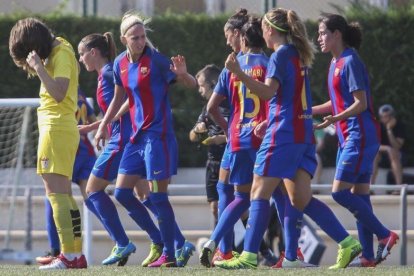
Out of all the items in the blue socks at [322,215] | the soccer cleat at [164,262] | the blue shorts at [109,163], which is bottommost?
the soccer cleat at [164,262]

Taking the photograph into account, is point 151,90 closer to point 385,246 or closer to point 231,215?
point 231,215

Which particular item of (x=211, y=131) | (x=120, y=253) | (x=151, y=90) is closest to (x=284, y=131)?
(x=151, y=90)

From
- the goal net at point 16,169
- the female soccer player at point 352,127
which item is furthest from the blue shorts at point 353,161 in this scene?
the goal net at point 16,169

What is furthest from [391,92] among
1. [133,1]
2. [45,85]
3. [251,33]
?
[45,85]

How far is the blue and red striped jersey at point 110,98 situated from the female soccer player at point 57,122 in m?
1.16

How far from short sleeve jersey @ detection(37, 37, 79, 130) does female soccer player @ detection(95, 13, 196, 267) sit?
0.77 m

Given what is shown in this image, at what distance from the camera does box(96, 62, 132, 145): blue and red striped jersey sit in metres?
9.96

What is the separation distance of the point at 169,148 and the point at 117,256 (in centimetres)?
111

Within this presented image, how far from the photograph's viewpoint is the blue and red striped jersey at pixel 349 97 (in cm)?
947

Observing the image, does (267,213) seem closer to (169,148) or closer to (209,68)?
(169,148)

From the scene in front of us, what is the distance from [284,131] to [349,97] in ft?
3.38

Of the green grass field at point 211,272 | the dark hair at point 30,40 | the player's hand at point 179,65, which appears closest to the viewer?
the green grass field at point 211,272

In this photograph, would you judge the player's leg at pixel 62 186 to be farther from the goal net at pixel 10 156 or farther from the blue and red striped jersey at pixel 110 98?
the goal net at pixel 10 156

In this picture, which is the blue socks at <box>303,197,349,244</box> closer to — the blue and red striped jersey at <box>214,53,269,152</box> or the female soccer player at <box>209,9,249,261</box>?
the blue and red striped jersey at <box>214,53,269,152</box>
